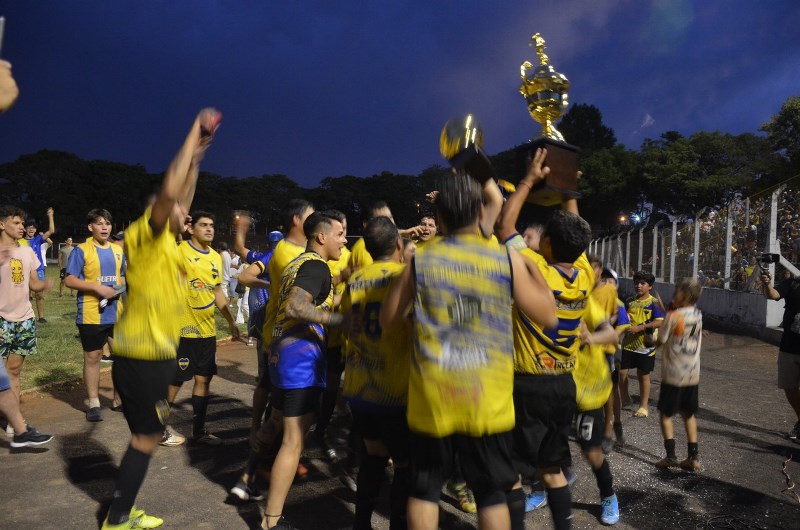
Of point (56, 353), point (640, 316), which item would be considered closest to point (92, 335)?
point (56, 353)

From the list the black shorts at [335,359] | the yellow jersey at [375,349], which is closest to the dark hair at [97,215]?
the black shorts at [335,359]

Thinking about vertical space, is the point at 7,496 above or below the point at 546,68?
below

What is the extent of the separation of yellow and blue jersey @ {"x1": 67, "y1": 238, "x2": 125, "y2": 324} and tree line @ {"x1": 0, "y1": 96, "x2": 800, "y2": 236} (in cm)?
2055

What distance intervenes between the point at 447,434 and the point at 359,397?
0.84m

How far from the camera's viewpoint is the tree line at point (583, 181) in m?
44.3

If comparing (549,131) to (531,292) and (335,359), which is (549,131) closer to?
(531,292)

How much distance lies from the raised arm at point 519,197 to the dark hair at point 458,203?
801 mm

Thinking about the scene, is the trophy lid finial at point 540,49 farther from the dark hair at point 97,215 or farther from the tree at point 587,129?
the tree at point 587,129

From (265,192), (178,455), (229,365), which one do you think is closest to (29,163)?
(265,192)

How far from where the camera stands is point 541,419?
3227 millimetres

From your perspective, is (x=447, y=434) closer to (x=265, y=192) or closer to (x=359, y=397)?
(x=359, y=397)

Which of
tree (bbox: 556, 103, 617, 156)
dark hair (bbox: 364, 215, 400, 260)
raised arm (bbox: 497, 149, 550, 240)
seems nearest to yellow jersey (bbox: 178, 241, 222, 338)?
dark hair (bbox: 364, 215, 400, 260)

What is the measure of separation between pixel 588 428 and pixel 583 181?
5324cm

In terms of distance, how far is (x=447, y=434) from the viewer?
248cm
